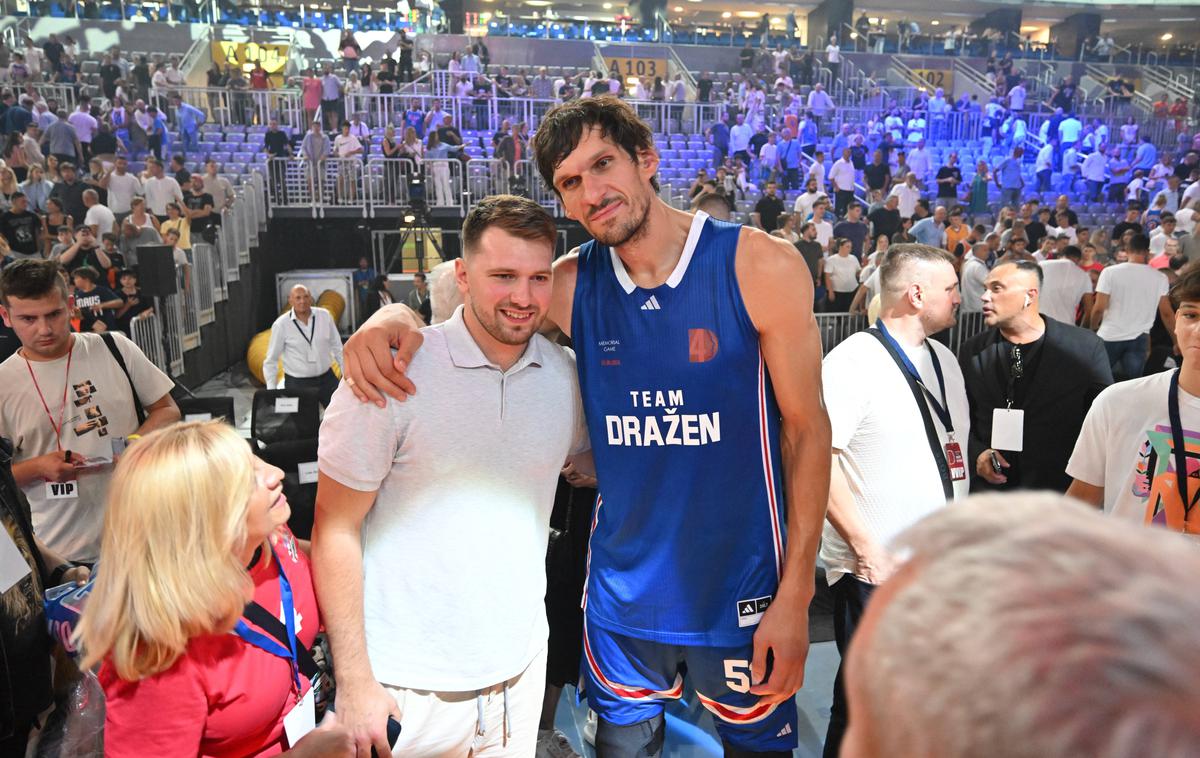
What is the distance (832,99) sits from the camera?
21.8m

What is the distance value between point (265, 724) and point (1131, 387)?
2.19 meters

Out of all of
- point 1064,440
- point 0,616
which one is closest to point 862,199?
point 1064,440

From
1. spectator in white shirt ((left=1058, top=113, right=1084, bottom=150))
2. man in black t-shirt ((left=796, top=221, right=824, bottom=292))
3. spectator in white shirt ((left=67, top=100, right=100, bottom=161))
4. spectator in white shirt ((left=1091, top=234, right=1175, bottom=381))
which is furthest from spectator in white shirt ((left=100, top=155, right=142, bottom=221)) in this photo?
spectator in white shirt ((left=1058, top=113, right=1084, bottom=150))

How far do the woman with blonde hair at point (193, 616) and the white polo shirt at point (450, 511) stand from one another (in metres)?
0.19

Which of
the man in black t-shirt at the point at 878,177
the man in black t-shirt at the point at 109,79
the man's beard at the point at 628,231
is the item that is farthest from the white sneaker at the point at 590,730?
the man in black t-shirt at the point at 109,79

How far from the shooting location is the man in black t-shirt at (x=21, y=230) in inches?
384

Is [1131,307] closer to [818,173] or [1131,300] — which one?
[1131,300]

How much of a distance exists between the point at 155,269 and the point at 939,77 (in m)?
24.6

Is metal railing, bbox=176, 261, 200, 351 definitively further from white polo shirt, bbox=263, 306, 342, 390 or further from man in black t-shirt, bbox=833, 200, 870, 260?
man in black t-shirt, bbox=833, 200, 870, 260

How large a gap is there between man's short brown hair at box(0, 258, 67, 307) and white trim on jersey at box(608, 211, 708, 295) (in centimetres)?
228

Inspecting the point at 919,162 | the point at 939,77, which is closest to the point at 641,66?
the point at 939,77

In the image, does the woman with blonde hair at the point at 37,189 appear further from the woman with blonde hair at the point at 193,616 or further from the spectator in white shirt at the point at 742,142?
the spectator in white shirt at the point at 742,142

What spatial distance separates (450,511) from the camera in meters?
1.73

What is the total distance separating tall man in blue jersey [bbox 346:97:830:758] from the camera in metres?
1.77
